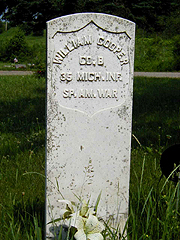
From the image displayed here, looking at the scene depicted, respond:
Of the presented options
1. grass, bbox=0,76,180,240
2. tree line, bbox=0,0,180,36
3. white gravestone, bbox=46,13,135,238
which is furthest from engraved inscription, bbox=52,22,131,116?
tree line, bbox=0,0,180,36

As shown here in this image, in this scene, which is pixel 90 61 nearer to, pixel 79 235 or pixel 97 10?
pixel 79 235

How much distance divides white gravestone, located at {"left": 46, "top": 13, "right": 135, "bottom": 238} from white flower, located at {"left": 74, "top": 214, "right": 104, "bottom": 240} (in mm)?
204

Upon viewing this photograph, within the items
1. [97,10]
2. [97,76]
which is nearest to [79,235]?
[97,76]

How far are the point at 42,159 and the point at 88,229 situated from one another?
1.84m

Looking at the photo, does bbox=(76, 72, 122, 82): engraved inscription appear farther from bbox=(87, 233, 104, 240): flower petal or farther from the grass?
bbox=(87, 233, 104, 240): flower petal

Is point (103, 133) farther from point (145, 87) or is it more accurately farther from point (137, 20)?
point (137, 20)

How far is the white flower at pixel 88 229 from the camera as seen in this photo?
1.98m

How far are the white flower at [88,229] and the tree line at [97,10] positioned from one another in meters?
13.1

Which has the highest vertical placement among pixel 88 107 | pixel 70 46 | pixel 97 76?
pixel 70 46

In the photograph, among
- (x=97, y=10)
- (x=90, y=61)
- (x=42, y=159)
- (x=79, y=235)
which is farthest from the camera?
(x=97, y=10)

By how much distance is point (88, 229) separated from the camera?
201 cm

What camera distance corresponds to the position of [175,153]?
2.42 metres

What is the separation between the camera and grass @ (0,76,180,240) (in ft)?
7.38

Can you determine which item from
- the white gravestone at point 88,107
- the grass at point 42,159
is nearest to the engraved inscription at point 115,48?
the white gravestone at point 88,107
